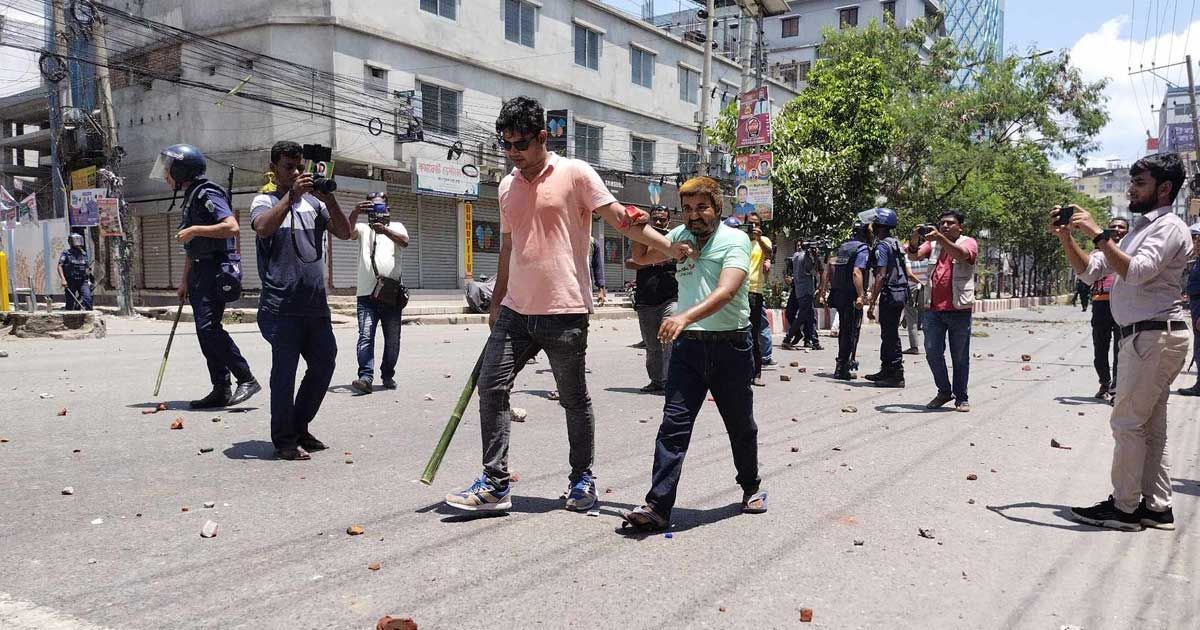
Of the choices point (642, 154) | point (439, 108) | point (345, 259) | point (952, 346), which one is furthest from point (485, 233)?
point (952, 346)

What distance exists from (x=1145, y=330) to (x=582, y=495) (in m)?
2.93

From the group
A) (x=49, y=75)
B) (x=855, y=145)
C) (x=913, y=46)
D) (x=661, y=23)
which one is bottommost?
(x=855, y=145)

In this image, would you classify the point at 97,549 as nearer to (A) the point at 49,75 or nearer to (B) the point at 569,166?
(B) the point at 569,166

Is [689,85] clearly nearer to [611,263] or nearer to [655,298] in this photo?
[611,263]

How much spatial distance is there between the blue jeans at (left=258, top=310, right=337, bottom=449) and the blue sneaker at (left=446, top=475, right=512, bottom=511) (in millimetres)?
1721

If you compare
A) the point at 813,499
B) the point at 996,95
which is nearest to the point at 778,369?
the point at 813,499

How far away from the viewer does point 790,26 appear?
63.5 meters

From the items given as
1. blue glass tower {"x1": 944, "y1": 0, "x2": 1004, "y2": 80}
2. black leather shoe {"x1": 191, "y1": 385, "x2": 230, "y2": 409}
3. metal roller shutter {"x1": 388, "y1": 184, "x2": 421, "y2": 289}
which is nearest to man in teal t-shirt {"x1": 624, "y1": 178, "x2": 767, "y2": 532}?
black leather shoe {"x1": 191, "y1": 385, "x2": 230, "y2": 409}

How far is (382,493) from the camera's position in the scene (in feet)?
15.7

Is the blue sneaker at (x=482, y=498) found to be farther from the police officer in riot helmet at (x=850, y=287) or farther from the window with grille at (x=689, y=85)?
the window with grille at (x=689, y=85)

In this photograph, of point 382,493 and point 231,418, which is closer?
point 382,493

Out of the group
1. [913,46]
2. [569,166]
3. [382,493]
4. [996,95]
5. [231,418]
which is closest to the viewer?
[569,166]

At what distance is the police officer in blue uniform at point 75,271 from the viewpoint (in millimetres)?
18328

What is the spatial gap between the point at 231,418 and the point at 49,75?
21.4 m
